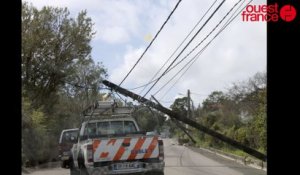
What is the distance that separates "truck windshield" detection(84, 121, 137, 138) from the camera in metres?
14.8

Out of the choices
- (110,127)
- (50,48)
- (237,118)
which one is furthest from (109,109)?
(237,118)


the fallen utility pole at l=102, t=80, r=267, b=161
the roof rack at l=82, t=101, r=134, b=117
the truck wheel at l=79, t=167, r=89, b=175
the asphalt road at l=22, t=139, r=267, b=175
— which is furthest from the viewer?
the asphalt road at l=22, t=139, r=267, b=175

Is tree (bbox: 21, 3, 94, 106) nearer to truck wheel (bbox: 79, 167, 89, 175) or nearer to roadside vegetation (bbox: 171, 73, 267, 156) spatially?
roadside vegetation (bbox: 171, 73, 267, 156)

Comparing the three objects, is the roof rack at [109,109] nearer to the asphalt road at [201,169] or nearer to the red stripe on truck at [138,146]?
the red stripe on truck at [138,146]

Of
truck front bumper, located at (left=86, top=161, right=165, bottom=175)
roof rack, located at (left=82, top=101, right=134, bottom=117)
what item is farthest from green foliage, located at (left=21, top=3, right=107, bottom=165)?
truck front bumper, located at (left=86, top=161, right=165, bottom=175)

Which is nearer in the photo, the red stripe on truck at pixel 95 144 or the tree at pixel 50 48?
the red stripe on truck at pixel 95 144

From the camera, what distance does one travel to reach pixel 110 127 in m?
14.9

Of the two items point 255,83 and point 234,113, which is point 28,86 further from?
point 255,83

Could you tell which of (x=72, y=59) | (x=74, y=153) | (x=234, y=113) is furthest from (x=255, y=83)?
(x=74, y=153)

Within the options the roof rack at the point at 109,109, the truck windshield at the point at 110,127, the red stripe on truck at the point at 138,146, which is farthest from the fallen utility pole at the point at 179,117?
the red stripe on truck at the point at 138,146

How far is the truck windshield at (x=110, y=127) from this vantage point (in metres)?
14.8
